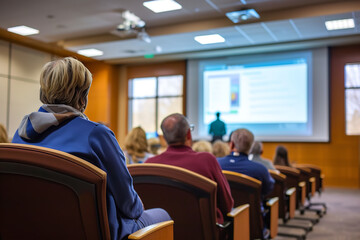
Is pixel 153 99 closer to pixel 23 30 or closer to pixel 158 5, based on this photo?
pixel 158 5

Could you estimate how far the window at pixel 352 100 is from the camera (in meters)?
9.13

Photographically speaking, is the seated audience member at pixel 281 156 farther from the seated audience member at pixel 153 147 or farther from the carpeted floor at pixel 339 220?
the seated audience member at pixel 153 147

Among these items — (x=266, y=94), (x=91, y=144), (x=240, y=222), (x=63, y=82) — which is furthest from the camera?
(x=266, y=94)

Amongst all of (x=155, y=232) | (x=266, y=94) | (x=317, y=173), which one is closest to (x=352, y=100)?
(x=266, y=94)

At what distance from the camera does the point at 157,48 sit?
9.72m

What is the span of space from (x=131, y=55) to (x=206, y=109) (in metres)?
2.62

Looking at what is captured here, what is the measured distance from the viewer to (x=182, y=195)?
63.5 inches

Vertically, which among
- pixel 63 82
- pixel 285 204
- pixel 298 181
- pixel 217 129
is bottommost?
pixel 285 204

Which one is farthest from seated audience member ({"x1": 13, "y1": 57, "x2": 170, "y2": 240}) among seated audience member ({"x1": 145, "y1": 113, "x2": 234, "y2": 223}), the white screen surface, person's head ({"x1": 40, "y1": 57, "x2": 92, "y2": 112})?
the white screen surface

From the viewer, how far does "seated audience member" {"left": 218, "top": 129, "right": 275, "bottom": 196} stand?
8.42 feet

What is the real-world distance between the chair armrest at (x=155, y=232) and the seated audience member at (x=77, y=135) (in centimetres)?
4

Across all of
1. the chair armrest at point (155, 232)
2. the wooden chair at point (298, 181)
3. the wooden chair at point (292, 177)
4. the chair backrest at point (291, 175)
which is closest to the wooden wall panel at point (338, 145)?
the wooden chair at point (298, 181)

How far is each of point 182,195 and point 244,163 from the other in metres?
1.11

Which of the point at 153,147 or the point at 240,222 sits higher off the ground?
the point at 153,147
